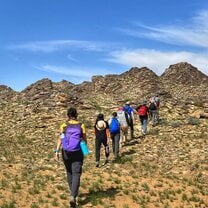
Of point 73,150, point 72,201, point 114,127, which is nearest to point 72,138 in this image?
point 73,150

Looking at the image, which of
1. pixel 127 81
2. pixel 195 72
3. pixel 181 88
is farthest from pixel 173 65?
pixel 127 81

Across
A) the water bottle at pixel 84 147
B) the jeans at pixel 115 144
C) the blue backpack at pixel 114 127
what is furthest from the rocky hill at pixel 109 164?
the water bottle at pixel 84 147

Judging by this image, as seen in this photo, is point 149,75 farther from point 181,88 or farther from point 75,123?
point 75,123

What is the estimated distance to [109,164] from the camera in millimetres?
21172

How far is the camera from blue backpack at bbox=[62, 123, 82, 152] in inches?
520

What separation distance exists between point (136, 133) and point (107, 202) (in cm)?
1621

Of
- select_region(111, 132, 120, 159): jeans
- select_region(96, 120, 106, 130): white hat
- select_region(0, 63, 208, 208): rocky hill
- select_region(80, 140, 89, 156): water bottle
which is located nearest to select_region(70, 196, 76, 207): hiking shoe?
select_region(0, 63, 208, 208): rocky hill

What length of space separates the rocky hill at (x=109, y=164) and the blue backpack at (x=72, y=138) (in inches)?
87.8

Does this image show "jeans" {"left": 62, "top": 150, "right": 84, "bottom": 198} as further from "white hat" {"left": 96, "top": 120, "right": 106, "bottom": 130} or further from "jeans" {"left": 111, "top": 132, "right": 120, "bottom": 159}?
"jeans" {"left": 111, "top": 132, "right": 120, "bottom": 159}

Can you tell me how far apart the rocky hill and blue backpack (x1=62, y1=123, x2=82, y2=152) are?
2.23 m

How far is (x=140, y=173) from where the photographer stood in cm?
1964

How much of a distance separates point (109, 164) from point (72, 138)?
8.22 meters

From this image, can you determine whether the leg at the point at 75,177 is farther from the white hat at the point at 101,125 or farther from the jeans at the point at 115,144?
the jeans at the point at 115,144

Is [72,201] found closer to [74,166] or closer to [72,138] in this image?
[74,166]
